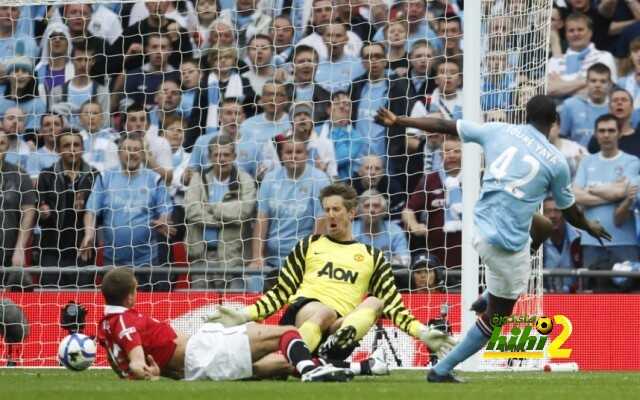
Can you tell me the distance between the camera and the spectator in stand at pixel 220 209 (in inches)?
576

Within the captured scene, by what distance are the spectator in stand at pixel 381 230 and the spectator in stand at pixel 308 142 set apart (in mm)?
570

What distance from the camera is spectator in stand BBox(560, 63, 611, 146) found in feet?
50.1

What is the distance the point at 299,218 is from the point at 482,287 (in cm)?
238

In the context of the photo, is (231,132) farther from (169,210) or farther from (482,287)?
(482,287)

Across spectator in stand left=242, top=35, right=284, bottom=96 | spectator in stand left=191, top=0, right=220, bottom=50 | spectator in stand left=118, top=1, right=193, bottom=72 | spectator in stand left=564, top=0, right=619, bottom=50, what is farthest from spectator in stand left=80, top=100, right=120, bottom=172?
spectator in stand left=564, top=0, right=619, bottom=50

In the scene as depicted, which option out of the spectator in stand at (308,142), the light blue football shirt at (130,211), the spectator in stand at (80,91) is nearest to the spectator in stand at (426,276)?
the spectator in stand at (308,142)

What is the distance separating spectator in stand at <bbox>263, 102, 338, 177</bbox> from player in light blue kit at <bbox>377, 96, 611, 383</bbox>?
212 inches

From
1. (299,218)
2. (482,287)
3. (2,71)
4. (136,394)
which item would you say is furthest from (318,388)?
(2,71)

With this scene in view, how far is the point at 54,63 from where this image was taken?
15539 millimetres

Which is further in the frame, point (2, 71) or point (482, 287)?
point (2, 71)

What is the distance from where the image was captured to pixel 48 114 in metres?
15.3

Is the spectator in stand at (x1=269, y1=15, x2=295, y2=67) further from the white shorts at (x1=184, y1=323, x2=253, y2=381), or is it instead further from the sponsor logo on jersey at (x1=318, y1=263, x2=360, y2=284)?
the white shorts at (x1=184, y1=323, x2=253, y2=381)

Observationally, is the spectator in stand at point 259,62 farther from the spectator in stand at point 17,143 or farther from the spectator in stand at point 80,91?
the spectator in stand at point 17,143

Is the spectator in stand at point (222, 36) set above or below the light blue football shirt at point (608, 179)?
above
